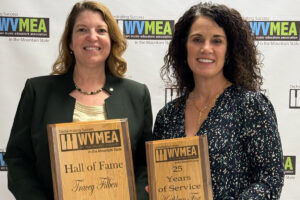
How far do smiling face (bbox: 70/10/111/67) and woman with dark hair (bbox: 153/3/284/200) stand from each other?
0.32 metres

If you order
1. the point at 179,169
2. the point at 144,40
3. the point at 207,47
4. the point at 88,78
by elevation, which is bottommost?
the point at 179,169

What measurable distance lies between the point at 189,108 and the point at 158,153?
430 mm

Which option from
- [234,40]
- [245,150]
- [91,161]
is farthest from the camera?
[234,40]

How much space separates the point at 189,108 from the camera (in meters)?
1.59

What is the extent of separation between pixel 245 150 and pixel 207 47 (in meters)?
0.41

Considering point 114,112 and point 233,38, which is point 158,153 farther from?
point 233,38

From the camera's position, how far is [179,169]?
4.01 ft

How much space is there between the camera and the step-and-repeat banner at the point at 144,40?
2.44 m

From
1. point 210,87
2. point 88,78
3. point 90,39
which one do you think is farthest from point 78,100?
point 210,87

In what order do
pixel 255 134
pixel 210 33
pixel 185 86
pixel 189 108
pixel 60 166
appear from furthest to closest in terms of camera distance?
1. pixel 185 86
2. pixel 189 108
3. pixel 210 33
4. pixel 255 134
5. pixel 60 166

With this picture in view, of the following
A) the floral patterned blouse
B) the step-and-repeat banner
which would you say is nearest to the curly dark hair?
the floral patterned blouse

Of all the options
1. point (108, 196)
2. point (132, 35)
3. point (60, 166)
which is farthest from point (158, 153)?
point (132, 35)

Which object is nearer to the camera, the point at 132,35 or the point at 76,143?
the point at 76,143

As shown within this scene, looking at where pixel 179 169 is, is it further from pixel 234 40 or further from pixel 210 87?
pixel 234 40
